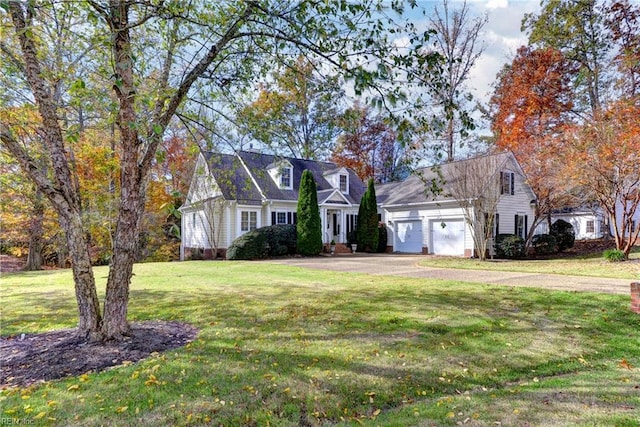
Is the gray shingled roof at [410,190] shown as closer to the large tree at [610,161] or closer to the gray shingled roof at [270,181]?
the gray shingled roof at [270,181]

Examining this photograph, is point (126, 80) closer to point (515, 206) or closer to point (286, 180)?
point (286, 180)

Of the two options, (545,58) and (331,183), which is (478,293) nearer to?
(331,183)

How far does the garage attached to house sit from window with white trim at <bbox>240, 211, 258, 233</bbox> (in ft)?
33.2

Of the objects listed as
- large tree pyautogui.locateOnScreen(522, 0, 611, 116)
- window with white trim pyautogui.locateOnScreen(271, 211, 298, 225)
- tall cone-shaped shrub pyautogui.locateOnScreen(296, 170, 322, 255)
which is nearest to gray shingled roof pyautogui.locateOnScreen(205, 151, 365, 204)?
window with white trim pyautogui.locateOnScreen(271, 211, 298, 225)

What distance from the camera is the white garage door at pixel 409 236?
22.2 metres

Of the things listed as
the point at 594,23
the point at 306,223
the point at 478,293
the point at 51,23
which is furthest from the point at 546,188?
the point at 51,23

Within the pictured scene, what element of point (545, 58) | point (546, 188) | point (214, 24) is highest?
point (545, 58)

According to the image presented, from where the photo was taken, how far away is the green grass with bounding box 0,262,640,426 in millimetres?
3088

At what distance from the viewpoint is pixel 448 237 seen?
2044 centimetres

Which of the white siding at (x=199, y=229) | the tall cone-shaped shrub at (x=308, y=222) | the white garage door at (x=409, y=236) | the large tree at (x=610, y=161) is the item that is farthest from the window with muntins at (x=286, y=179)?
the large tree at (x=610, y=161)

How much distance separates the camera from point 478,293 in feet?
25.8

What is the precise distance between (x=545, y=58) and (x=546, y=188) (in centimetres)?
1342

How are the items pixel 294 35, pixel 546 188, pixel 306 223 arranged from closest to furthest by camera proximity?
1. pixel 294 35
2. pixel 546 188
3. pixel 306 223

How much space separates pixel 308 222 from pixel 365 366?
1634 cm
